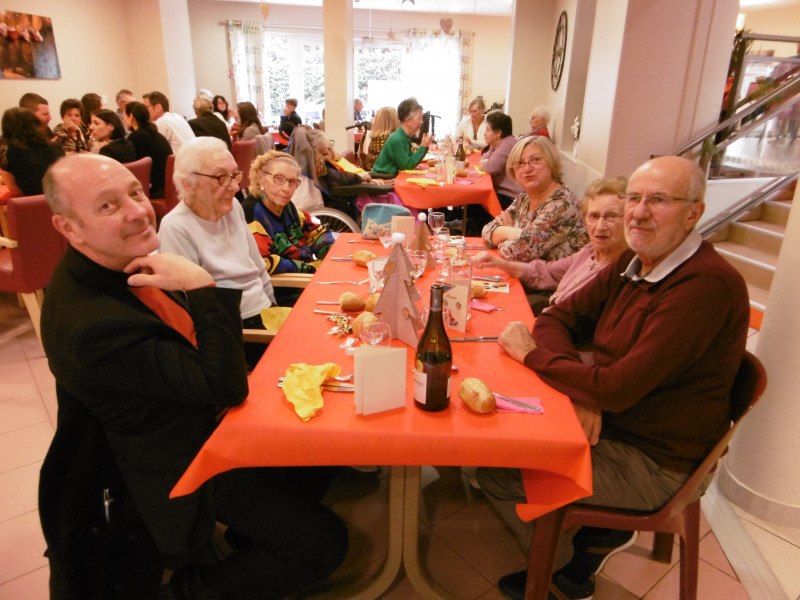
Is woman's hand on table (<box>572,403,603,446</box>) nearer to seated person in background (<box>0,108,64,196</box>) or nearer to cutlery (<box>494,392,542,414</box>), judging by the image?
cutlery (<box>494,392,542,414</box>)

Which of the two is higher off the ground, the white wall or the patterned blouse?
the white wall

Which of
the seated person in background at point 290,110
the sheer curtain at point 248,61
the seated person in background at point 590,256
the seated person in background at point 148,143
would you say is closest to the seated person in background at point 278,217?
the seated person in background at point 590,256

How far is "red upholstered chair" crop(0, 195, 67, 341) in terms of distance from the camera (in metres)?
2.58

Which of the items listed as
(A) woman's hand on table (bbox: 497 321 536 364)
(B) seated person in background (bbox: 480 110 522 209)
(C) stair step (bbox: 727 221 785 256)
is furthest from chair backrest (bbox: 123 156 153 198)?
(C) stair step (bbox: 727 221 785 256)

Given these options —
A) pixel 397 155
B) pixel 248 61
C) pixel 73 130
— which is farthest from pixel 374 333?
pixel 248 61

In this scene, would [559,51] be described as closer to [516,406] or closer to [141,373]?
[516,406]

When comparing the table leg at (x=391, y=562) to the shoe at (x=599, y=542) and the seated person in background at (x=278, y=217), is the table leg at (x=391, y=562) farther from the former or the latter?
the seated person in background at (x=278, y=217)

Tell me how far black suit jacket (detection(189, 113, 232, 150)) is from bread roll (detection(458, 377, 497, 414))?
509cm

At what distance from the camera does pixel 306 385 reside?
125 centimetres

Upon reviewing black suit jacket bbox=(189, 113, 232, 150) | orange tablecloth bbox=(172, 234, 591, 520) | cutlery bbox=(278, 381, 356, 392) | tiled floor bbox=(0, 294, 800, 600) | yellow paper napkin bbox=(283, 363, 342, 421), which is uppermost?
black suit jacket bbox=(189, 113, 232, 150)

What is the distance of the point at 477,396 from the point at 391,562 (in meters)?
0.65

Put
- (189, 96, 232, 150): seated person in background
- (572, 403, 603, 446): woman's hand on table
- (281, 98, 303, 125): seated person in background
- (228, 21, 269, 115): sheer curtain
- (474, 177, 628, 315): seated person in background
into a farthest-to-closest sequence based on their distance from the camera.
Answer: (228, 21, 269, 115): sheer curtain
(281, 98, 303, 125): seated person in background
(189, 96, 232, 150): seated person in background
(474, 177, 628, 315): seated person in background
(572, 403, 603, 446): woman's hand on table

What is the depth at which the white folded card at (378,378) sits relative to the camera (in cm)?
115

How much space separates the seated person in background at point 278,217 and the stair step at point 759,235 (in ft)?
10.9
